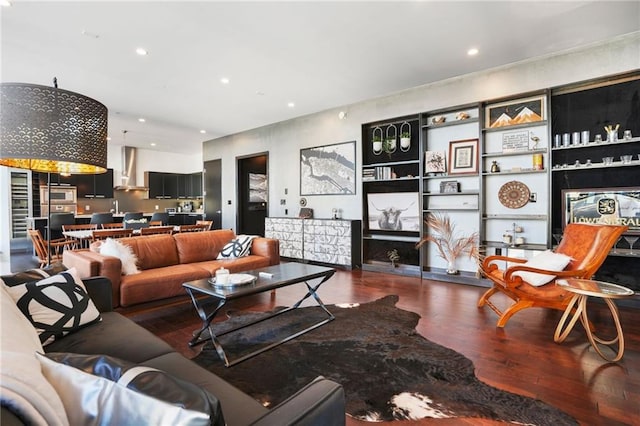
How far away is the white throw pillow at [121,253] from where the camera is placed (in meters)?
3.15

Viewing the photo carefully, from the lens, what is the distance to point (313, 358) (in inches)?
92.2

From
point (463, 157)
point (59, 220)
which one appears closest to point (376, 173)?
point (463, 157)

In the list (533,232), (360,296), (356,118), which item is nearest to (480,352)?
(360,296)

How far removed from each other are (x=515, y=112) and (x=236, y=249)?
4.28m

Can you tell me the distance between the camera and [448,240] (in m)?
4.82

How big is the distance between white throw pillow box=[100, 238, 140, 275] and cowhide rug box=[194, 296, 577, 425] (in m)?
1.13

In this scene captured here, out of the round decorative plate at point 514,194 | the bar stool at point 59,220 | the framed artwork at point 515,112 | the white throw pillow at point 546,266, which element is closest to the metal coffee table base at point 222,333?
the white throw pillow at point 546,266

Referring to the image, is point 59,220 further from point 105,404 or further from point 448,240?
point 448,240

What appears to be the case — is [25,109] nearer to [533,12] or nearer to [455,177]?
[533,12]

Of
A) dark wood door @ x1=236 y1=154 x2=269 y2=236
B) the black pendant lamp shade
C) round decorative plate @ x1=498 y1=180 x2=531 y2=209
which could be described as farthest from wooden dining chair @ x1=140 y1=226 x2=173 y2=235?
round decorative plate @ x1=498 y1=180 x2=531 y2=209

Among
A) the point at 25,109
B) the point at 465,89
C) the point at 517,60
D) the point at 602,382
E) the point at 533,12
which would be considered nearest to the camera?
the point at 25,109

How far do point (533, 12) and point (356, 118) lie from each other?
121 inches

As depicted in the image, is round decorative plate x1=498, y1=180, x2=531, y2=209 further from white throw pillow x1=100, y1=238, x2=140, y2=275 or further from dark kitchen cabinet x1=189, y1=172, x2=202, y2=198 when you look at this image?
dark kitchen cabinet x1=189, y1=172, x2=202, y2=198

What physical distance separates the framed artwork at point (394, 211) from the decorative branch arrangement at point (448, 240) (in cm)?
24
